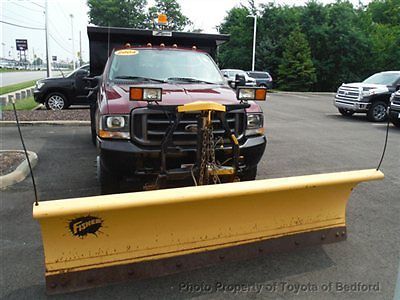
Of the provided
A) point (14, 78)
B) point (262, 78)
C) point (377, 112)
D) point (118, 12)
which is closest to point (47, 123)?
point (377, 112)

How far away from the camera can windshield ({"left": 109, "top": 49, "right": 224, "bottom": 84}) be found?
15.7 feet

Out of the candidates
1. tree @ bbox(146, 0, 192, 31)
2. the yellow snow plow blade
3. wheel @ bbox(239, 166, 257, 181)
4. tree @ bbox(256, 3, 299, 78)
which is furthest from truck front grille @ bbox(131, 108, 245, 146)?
tree @ bbox(146, 0, 192, 31)

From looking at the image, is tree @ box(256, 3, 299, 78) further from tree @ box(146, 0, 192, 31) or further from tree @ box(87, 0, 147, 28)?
tree @ box(87, 0, 147, 28)

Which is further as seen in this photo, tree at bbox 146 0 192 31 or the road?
tree at bbox 146 0 192 31

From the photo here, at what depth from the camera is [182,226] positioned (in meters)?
3.01

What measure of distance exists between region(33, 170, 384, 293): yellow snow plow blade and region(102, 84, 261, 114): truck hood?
1294 mm

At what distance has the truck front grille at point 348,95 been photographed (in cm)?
1390

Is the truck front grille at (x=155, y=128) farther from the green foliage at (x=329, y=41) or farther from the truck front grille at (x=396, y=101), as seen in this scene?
the green foliage at (x=329, y=41)

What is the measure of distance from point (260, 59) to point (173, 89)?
3582 centimetres

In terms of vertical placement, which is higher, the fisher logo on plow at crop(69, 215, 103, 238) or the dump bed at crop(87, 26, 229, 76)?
the dump bed at crop(87, 26, 229, 76)

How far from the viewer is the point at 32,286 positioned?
9.67 feet

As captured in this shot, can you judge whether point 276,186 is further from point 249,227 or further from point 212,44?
point 212,44

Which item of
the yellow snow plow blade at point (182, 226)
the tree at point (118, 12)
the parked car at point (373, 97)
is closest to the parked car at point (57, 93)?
the parked car at point (373, 97)

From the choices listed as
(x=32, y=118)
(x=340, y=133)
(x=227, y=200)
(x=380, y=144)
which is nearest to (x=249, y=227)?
(x=227, y=200)
